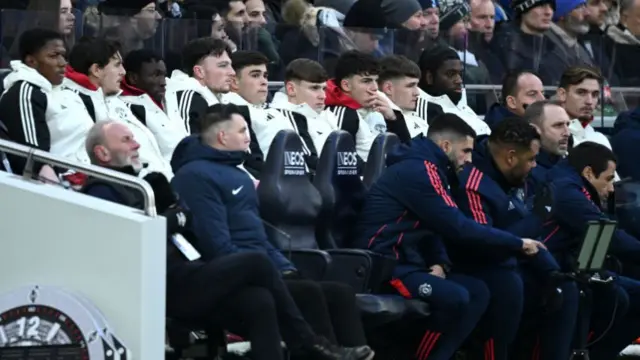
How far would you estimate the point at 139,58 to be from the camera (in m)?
12.0

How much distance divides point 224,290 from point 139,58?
2.77m

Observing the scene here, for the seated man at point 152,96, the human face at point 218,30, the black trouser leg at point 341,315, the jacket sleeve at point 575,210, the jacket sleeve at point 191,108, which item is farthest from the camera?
the human face at point 218,30

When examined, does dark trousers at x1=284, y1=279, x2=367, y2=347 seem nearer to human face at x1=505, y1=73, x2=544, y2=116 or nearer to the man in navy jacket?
the man in navy jacket

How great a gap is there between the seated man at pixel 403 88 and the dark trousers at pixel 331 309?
3.28 meters

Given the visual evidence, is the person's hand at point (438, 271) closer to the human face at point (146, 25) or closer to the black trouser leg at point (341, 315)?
the black trouser leg at point (341, 315)

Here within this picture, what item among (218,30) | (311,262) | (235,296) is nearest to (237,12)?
(218,30)

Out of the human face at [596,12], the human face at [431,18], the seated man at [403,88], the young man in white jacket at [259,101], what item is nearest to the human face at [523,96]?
the seated man at [403,88]

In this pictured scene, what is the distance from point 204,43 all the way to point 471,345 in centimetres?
257

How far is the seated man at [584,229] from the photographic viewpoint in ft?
40.7

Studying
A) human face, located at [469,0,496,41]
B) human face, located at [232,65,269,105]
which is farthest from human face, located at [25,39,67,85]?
human face, located at [469,0,496,41]

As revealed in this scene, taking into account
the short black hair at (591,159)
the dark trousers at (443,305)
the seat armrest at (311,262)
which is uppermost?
the short black hair at (591,159)

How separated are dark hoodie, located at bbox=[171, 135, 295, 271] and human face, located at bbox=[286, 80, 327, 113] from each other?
87.9 inches

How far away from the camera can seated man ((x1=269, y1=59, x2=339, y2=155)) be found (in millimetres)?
12805

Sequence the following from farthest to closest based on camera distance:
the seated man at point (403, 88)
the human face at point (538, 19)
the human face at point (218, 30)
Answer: the human face at point (538, 19)
the seated man at point (403, 88)
the human face at point (218, 30)
